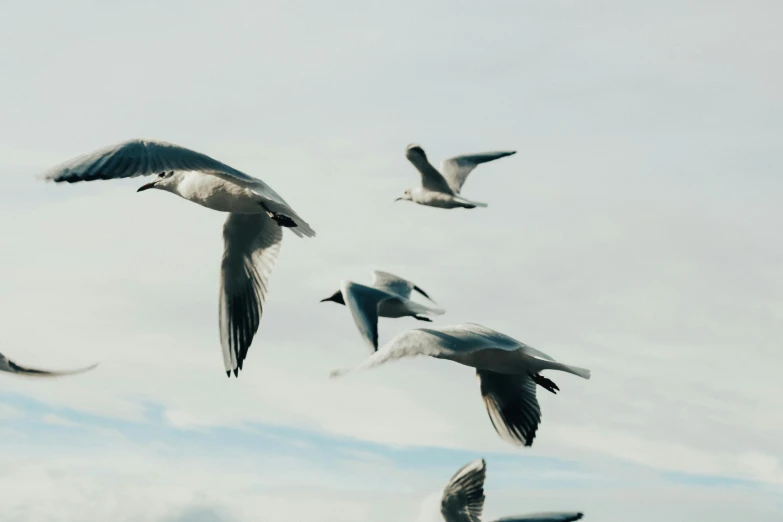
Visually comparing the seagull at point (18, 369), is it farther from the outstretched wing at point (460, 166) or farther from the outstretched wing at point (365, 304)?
the outstretched wing at point (460, 166)

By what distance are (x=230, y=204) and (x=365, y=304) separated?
2989 millimetres

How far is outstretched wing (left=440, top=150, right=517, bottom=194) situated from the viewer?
21.4m

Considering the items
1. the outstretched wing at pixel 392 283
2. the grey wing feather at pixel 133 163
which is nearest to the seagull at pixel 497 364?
the grey wing feather at pixel 133 163

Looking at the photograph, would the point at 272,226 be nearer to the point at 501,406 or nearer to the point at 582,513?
the point at 501,406

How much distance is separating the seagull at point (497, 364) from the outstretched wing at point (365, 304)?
184 centimetres

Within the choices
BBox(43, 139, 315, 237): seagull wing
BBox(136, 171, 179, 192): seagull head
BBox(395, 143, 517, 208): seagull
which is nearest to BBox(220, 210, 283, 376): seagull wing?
BBox(136, 171, 179, 192): seagull head

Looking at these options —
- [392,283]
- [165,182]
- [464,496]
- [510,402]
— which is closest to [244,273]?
[165,182]

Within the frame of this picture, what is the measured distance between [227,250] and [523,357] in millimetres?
4675

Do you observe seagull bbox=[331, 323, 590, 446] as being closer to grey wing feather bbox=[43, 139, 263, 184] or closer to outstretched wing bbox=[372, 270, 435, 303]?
grey wing feather bbox=[43, 139, 263, 184]

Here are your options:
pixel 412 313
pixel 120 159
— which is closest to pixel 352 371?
pixel 120 159

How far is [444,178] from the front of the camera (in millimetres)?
19719

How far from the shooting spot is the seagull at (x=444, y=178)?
18812 mm

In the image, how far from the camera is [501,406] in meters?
12.4

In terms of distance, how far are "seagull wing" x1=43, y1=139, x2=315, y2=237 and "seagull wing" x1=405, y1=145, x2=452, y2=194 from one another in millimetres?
6142
